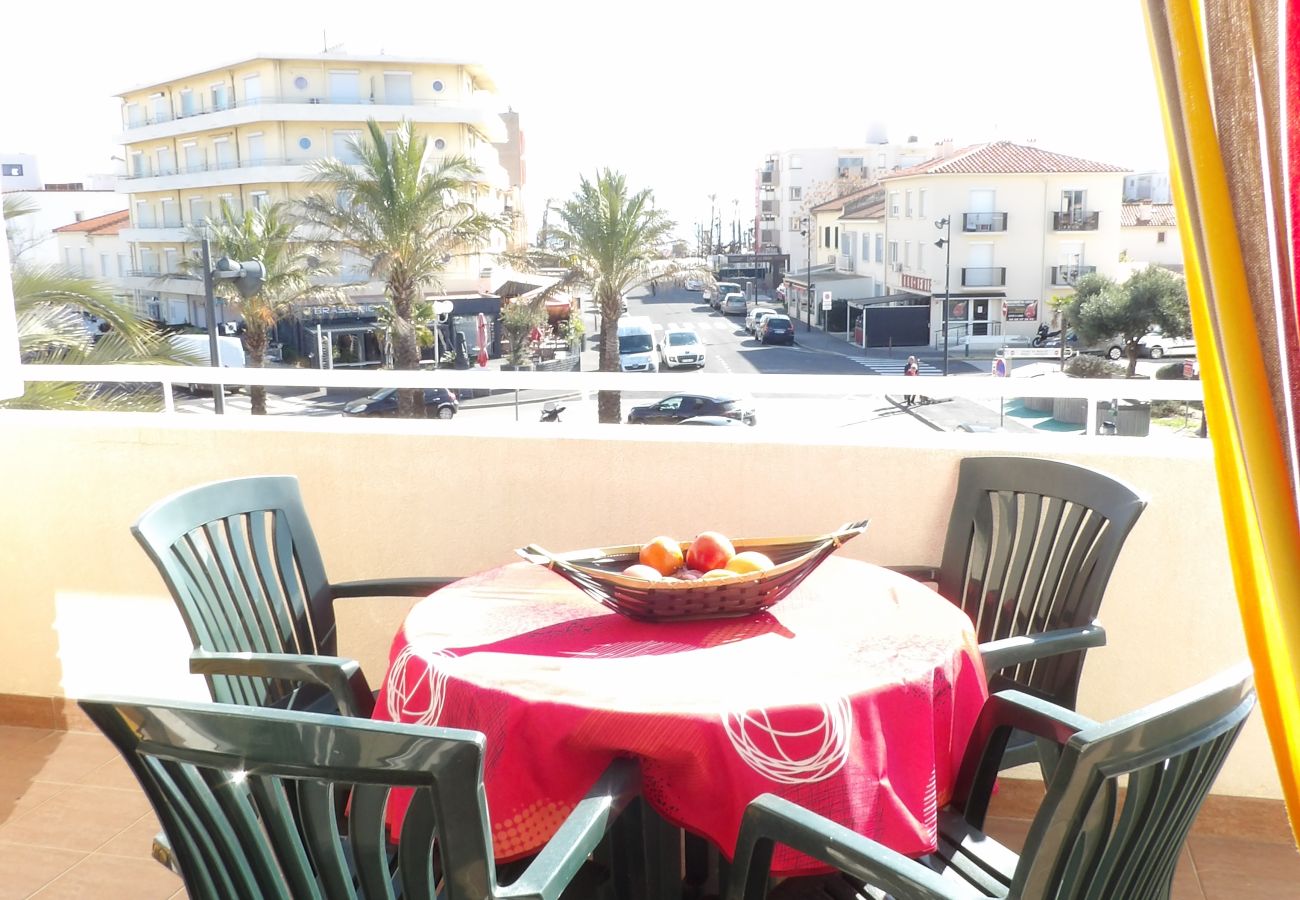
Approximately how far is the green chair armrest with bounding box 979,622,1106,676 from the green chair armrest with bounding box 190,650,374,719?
0.94m

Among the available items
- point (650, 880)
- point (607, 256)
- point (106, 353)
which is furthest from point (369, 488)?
point (607, 256)

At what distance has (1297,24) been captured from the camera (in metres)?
0.97

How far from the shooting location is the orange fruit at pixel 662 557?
1.63 metres

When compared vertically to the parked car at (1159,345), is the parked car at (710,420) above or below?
below

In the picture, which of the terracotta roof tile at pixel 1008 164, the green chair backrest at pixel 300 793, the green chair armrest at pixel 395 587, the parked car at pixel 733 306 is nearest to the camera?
the green chair backrest at pixel 300 793

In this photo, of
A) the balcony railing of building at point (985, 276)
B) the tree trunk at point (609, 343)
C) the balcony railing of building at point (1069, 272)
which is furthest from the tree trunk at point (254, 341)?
the balcony railing of building at point (1069, 272)

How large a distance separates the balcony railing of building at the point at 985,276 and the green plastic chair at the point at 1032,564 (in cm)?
3702

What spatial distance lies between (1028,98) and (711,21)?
37.4ft

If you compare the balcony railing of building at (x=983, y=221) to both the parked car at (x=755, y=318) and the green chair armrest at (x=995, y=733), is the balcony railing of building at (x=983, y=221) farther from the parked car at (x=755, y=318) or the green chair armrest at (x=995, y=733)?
the green chair armrest at (x=995, y=733)

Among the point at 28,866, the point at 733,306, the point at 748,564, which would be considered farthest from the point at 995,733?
the point at 733,306

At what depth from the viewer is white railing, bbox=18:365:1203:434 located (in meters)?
2.20

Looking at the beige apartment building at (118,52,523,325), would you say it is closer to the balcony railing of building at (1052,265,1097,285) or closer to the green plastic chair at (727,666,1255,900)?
the balcony railing of building at (1052,265,1097,285)

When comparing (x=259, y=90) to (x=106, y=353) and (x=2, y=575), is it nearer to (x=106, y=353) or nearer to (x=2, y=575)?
(x=106, y=353)

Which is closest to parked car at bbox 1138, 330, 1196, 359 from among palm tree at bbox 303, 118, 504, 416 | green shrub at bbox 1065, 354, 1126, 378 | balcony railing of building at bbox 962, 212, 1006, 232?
green shrub at bbox 1065, 354, 1126, 378
